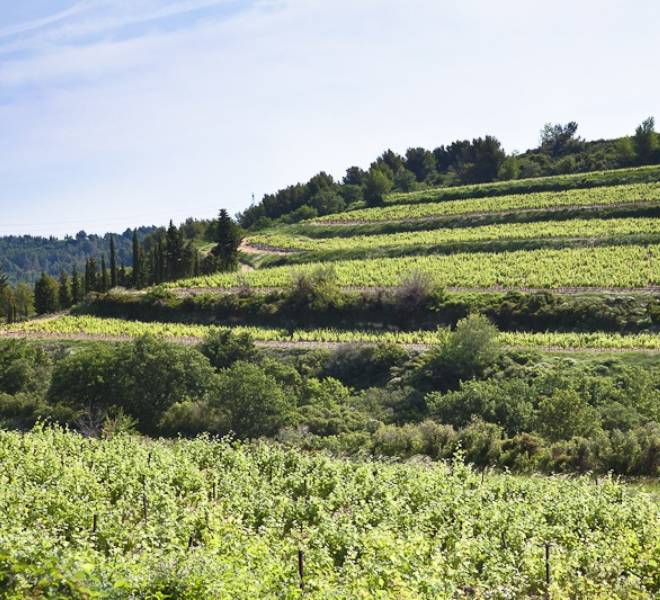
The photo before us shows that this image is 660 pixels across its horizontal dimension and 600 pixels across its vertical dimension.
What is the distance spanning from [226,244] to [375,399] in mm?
41587

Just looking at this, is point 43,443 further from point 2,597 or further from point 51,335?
point 51,335

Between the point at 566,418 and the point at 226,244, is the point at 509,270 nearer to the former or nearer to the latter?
the point at 566,418

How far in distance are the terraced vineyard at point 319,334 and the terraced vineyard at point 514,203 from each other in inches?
1352

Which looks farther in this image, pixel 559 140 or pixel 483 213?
pixel 559 140

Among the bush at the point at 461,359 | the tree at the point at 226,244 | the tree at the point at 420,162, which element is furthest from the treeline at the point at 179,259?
the tree at the point at 420,162

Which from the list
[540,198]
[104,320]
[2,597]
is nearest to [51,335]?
[104,320]

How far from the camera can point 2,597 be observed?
8.95 m

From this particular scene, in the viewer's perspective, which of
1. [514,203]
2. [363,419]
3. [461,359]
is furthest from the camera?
[514,203]

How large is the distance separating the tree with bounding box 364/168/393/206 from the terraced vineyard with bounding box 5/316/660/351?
53.1 metres

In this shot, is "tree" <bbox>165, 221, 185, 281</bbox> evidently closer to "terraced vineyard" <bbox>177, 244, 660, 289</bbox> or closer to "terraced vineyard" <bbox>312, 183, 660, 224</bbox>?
"terraced vineyard" <bbox>177, 244, 660, 289</bbox>

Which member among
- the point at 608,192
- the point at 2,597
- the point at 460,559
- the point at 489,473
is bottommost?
the point at 489,473

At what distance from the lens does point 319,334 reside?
43094mm

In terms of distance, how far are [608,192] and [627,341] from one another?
42.0 metres

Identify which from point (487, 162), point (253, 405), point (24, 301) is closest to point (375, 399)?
point (253, 405)
